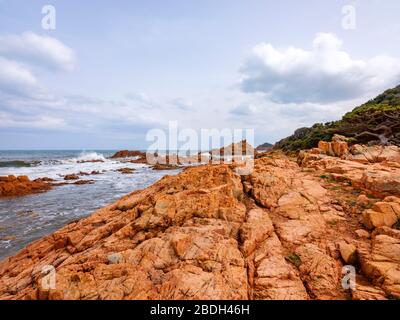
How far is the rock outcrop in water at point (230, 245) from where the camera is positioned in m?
4.76

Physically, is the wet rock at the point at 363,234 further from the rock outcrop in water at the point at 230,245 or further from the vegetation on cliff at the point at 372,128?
the vegetation on cliff at the point at 372,128

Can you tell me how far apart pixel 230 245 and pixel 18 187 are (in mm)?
25162

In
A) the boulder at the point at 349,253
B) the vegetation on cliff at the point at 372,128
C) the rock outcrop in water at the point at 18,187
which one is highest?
the vegetation on cliff at the point at 372,128

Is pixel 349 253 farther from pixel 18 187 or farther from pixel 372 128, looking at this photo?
pixel 18 187

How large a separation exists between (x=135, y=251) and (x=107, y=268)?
843mm

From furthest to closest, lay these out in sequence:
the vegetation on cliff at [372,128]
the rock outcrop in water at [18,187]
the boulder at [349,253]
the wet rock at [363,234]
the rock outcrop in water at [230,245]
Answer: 1. the rock outcrop in water at [18,187]
2. the vegetation on cliff at [372,128]
3. the wet rock at [363,234]
4. the boulder at [349,253]
5. the rock outcrop in water at [230,245]

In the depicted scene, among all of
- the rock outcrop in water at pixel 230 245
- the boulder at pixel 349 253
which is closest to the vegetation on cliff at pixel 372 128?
the rock outcrop in water at pixel 230 245

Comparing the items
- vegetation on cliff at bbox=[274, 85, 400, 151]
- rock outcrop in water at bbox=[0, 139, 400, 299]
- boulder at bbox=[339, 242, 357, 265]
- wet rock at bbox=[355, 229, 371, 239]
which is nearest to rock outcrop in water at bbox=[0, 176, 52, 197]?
rock outcrop in water at bbox=[0, 139, 400, 299]

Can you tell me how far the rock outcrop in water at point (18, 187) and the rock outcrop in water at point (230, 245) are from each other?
17708 millimetres

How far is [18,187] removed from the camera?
75.2 feet

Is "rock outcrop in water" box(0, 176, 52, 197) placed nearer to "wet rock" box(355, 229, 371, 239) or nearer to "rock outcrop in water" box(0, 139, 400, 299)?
"rock outcrop in water" box(0, 139, 400, 299)

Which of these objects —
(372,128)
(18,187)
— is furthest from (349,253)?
(18,187)

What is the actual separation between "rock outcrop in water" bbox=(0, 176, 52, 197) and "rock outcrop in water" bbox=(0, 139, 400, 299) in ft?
58.1
